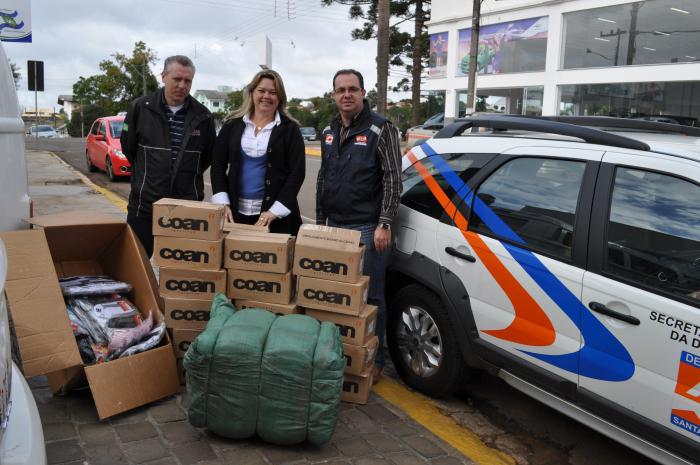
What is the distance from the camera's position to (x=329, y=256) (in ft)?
11.3

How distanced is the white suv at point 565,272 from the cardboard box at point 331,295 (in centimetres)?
49

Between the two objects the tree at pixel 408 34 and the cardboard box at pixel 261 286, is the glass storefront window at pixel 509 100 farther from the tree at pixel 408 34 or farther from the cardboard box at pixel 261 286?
the cardboard box at pixel 261 286

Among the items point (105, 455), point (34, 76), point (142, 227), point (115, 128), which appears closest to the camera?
point (105, 455)

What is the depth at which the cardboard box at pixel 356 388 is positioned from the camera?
142 inches

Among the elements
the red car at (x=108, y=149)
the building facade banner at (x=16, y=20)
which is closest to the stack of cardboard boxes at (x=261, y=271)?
the building facade banner at (x=16, y=20)

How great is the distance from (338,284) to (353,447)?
33.4 inches

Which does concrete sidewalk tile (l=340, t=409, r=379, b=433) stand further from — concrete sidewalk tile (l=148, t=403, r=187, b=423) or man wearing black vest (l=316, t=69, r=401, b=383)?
concrete sidewalk tile (l=148, t=403, r=187, b=423)

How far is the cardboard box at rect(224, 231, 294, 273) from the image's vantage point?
136 inches

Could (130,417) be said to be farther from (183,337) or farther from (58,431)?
(183,337)

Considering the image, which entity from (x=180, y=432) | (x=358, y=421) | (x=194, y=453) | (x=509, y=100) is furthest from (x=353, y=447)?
(x=509, y=100)

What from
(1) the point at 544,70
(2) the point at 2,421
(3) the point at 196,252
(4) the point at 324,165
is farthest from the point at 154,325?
(1) the point at 544,70

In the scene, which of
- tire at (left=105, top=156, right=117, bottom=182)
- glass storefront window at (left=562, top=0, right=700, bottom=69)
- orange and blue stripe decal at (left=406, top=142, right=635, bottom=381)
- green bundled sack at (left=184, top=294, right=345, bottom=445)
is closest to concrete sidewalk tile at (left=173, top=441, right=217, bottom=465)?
green bundled sack at (left=184, top=294, right=345, bottom=445)

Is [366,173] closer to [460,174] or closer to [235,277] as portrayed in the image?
[460,174]

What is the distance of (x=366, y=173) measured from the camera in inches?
150
